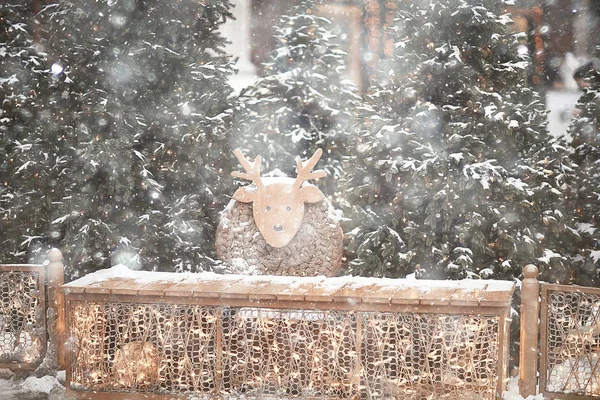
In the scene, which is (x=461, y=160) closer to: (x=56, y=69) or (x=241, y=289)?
(x=241, y=289)

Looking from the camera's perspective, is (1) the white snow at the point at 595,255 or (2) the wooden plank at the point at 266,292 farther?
(1) the white snow at the point at 595,255

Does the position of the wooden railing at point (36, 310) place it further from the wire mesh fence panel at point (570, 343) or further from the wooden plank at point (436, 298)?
the wire mesh fence panel at point (570, 343)

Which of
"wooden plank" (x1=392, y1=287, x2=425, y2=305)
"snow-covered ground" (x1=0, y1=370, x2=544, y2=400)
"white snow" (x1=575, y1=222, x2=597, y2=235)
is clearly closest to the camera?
"wooden plank" (x1=392, y1=287, x2=425, y2=305)

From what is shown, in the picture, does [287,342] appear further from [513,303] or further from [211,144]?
[211,144]

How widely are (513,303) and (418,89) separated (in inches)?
75.8

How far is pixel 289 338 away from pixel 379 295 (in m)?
0.67

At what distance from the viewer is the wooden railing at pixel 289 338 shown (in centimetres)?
455

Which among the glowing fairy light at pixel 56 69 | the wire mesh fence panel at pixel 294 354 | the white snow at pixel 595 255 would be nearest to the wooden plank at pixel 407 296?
the wire mesh fence panel at pixel 294 354

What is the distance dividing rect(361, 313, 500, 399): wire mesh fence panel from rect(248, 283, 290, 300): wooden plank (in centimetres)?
61

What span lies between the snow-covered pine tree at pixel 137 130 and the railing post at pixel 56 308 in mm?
1122

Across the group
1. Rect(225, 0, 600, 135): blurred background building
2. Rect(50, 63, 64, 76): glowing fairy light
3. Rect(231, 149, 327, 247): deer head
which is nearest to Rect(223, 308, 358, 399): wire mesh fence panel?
Rect(231, 149, 327, 247): deer head

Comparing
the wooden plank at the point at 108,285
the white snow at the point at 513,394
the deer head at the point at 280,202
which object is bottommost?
the white snow at the point at 513,394

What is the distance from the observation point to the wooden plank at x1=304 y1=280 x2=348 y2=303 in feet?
15.1

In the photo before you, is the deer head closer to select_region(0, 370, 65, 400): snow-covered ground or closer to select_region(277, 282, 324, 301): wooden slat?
select_region(277, 282, 324, 301): wooden slat
